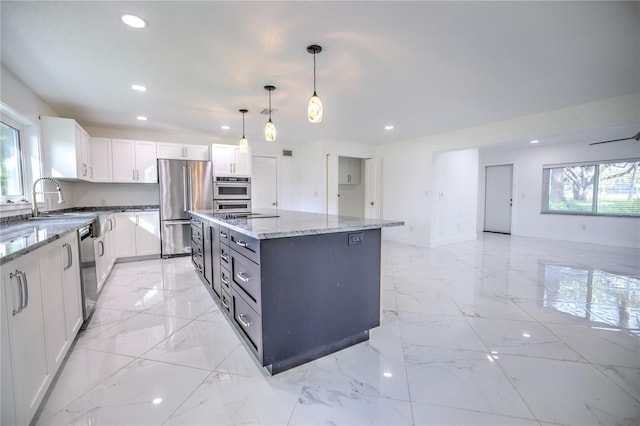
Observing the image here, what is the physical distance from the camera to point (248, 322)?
6.37 ft

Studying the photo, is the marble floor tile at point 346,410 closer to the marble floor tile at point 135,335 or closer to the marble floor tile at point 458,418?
the marble floor tile at point 458,418

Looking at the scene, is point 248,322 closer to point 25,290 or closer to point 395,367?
point 395,367

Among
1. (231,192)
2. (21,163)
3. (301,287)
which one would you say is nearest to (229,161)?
(231,192)

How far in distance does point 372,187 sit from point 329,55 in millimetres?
4445

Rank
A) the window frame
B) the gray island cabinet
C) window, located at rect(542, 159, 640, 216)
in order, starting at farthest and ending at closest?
window, located at rect(542, 159, 640, 216) < the window frame < the gray island cabinet

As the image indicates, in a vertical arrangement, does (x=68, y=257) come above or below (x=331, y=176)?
below

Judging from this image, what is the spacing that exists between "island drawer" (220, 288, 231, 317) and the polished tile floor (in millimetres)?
109

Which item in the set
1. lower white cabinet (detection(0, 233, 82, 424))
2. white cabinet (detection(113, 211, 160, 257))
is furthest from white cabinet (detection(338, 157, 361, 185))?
lower white cabinet (detection(0, 233, 82, 424))

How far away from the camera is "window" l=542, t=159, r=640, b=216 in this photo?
5598 millimetres

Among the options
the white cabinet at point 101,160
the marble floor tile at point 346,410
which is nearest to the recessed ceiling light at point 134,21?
the marble floor tile at point 346,410

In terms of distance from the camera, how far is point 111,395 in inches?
62.6

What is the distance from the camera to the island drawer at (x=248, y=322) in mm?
1772

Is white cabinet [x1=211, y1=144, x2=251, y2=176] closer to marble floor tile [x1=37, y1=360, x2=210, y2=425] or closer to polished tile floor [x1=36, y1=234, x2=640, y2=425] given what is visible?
polished tile floor [x1=36, y1=234, x2=640, y2=425]

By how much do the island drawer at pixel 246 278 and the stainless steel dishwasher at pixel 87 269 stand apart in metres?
1.27
